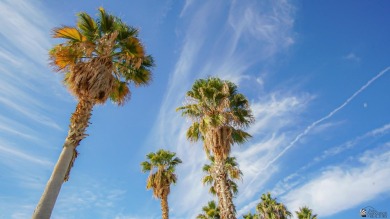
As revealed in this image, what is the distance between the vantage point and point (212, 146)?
17.9 m

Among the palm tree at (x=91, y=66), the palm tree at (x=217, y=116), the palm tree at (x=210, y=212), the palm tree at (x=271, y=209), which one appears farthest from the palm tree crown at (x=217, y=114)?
the palm tree at (x=271, y=209)

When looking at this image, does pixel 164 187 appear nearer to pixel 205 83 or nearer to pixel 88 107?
pixel 205 83

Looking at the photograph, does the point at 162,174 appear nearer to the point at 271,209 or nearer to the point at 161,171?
the point at 161,171

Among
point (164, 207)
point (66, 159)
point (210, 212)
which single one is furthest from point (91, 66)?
point (210, 212)

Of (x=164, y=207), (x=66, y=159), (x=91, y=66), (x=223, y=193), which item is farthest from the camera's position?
(x=164, y=207)

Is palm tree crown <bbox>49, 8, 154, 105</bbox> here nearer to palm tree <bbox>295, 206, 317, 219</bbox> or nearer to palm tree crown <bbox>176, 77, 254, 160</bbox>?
palm tree crown <bbox>176, 77, 254, 160</bbox>

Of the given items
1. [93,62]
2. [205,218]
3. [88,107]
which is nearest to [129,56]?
[93,62]

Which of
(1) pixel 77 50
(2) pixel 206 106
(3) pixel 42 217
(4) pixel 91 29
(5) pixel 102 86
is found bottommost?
(3) pixel 42 217

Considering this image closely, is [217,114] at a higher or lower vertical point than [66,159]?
higher

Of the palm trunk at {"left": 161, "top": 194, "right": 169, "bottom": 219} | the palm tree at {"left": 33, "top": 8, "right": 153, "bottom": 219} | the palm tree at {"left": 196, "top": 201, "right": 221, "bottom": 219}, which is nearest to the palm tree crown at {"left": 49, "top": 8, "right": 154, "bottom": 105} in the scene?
the palm tree at {"left": 33, "top": 8, "right": 153, "bottom": 219}

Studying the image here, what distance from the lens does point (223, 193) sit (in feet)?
52.2

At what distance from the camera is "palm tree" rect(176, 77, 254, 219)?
1791 centimetres

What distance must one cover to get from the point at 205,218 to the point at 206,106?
1617 cm

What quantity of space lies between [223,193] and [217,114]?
202 inches
